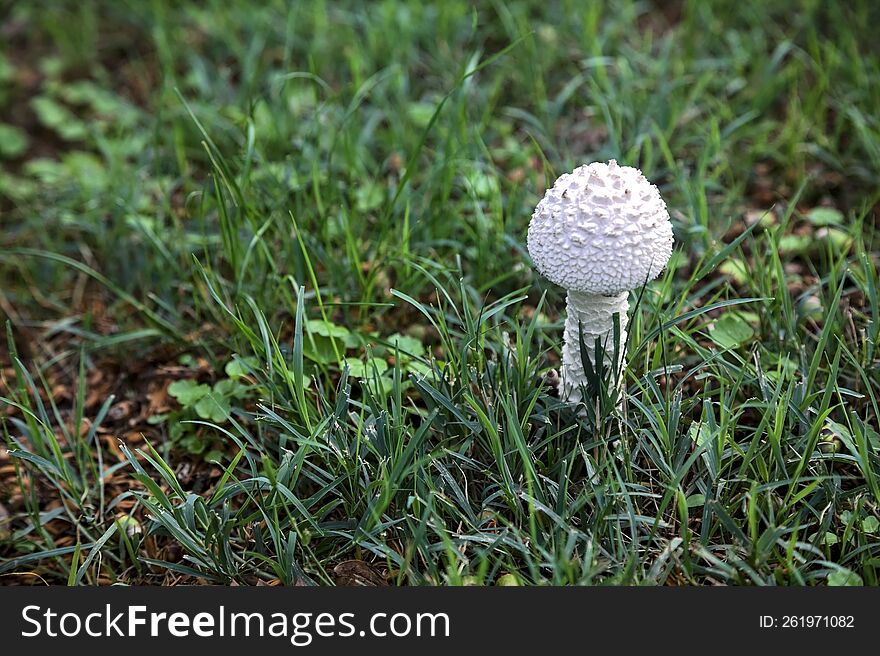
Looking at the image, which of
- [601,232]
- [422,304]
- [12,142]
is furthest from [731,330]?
[12,142]

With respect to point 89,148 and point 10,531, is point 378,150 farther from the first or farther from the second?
point 10,531

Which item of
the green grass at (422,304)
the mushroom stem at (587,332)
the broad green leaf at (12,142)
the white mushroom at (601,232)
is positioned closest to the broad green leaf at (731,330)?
the green grass at (422,304)

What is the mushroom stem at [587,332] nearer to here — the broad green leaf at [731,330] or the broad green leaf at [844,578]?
the broad green leaf at [731,330]

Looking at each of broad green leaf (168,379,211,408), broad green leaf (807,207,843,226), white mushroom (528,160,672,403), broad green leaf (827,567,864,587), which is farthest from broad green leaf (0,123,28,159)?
broad green leaf (827,567,864,587)

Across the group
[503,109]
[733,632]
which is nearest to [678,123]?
[503,109]

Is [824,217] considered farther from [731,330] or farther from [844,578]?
[844,578]

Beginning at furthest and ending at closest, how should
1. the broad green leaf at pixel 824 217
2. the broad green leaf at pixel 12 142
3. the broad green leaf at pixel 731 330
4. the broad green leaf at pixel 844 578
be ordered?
the broad green leaf at pixel 12 142, the broad green leaf at pixel 824 217, the broad green leaf at pixel 731 330, the broad green leaf at pixel 844 578

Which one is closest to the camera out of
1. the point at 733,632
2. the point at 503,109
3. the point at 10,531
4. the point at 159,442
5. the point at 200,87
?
the point at 733,632
